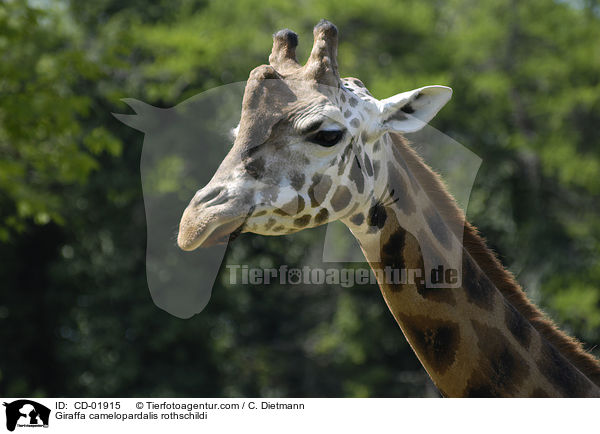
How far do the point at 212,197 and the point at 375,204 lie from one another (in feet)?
2.58

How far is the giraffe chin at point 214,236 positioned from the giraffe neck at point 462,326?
1.99 ft

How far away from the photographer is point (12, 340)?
1758 cm

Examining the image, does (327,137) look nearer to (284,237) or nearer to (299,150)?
(299,150)

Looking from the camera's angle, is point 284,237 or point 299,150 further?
point 284,237

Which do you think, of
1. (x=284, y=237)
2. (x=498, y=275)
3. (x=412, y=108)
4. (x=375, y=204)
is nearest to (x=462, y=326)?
(x=498, y=275)

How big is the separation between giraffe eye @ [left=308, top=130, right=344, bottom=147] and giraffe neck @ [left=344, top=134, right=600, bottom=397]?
0.34 metres

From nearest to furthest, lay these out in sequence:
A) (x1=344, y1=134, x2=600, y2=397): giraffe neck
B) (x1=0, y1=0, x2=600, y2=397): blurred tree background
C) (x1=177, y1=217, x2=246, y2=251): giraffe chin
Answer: (x1=177, y1=217, x2=246, y2=251): giraffe chin, (x1=344, y1=134, x2=600, y2=397): giraffe neck, (x1=0, y1=0, x2=600, y2=397): blurred tree background

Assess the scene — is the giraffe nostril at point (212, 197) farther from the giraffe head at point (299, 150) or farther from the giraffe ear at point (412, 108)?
the giraffe ear at point (412, 108)

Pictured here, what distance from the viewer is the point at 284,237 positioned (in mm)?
16391

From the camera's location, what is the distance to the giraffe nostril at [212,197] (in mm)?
2953

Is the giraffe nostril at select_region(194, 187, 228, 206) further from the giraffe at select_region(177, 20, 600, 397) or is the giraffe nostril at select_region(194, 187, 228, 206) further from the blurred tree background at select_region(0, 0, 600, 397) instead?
the blurred tree background at select_region(0, 0, 600, 397)

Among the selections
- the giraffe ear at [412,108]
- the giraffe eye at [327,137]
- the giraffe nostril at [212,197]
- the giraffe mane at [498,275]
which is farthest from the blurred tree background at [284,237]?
the giraffe nostril at [212,197]

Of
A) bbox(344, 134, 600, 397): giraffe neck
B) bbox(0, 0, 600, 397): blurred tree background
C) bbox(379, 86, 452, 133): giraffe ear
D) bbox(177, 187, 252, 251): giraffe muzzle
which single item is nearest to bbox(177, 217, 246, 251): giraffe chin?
bbox(177, 187, 252, 251): giraffe muzzle

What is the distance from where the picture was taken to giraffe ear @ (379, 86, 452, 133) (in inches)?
131
